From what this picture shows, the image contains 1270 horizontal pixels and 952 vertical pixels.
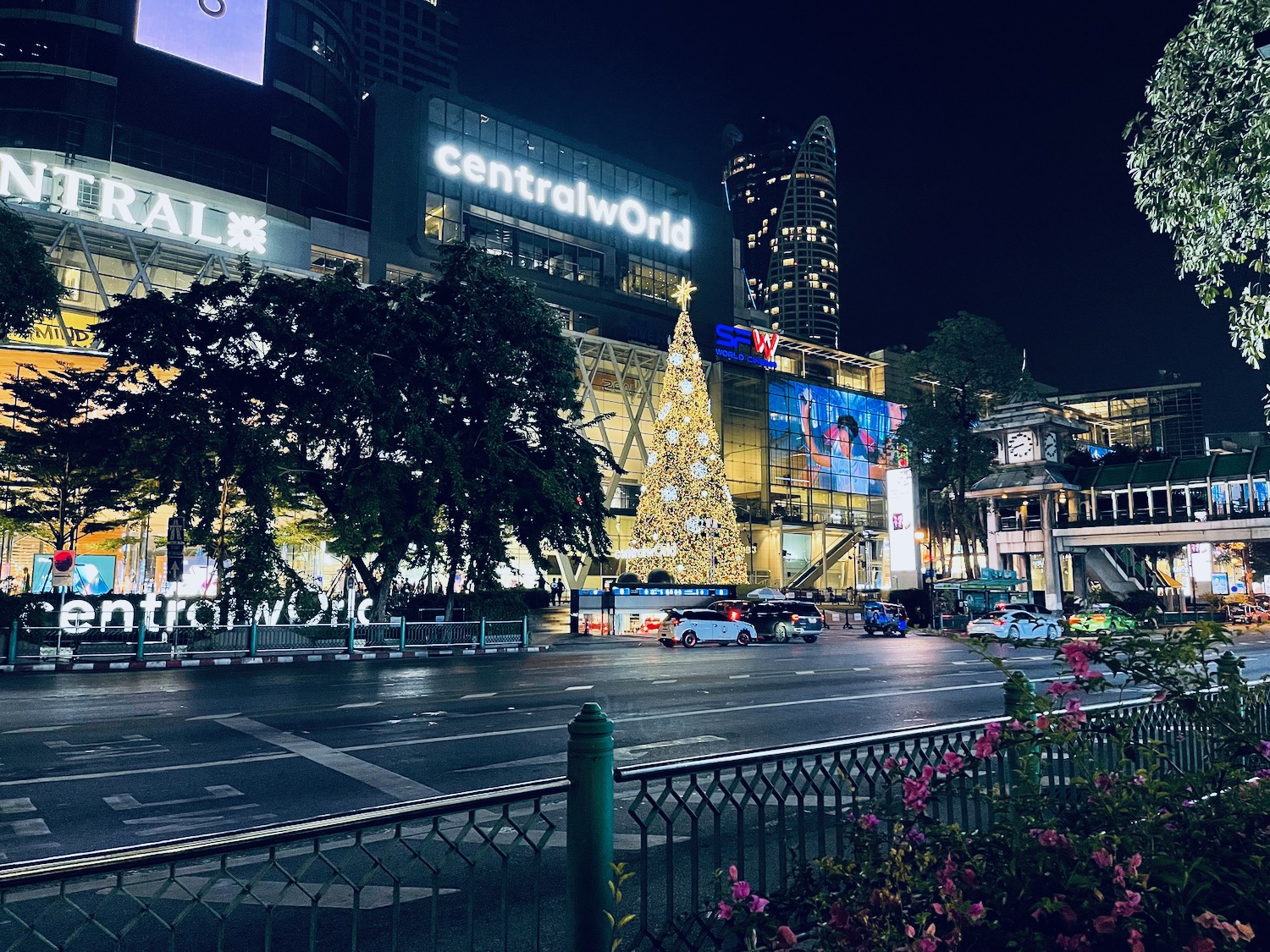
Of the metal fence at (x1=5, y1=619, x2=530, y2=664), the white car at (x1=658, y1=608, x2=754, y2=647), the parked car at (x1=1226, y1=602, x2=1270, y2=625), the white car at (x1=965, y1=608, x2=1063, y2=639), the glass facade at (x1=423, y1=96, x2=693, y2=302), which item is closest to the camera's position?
the metal fence at (x1=5, y1=619, x2=530, y2=664)

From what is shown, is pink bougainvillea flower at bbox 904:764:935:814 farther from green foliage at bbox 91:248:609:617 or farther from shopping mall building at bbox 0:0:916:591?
shopping mall building at bbox 0:0:916:591

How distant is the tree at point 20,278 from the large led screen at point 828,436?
5952 cm

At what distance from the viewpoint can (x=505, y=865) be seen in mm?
3701

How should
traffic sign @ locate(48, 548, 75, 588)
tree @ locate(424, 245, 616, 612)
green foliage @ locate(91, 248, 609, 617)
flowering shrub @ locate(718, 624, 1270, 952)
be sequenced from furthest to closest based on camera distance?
tree @ locate(424, 245, 616, 612), green foliage @ locate(91, 248, 609, 617), traffic sign @ locate(48, 548, 75, 588), flowering shrub @ locate(718, 624, 1270, 952)

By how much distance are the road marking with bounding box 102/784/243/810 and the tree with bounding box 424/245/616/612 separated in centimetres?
1952

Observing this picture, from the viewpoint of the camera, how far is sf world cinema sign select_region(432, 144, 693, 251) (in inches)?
2496

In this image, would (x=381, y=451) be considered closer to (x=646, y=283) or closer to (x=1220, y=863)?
(x=1220, y=863)

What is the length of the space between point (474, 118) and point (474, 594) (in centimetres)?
4771

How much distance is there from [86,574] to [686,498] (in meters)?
31.1

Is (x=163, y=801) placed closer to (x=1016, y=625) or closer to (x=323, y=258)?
(x=1016, y=625)

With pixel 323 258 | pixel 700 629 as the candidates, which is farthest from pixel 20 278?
pixel 323 258

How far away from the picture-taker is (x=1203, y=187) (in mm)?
8422

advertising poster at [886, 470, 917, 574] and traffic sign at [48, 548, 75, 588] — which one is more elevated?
advertising poster at [886, 470, 917, 574]

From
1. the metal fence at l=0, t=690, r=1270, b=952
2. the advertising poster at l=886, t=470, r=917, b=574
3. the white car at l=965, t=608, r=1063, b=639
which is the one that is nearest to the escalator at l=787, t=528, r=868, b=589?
the advertising poster at l=886, t=470, r=917, b=574
